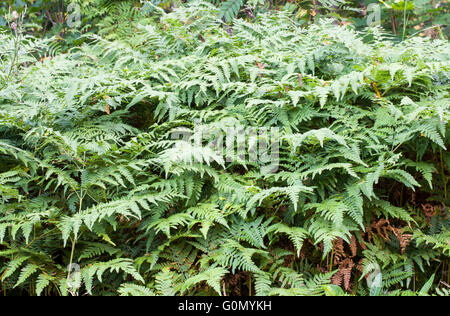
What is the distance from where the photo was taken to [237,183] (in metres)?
2.21

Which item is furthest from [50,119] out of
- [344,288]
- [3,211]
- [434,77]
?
[434,77]

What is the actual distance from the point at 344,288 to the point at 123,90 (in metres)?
2.16

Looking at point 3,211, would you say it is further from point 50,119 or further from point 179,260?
point 179,260

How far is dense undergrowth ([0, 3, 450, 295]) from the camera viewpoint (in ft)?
6.40

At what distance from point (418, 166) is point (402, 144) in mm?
228

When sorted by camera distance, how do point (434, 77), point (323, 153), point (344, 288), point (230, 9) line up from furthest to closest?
point (230, 9)
point (434, 77)
point (323, 153)
point (344, 288)

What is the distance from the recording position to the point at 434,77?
102 inches

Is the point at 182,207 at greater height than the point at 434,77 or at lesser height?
lesser

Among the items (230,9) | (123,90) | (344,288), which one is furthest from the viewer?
(230,9)

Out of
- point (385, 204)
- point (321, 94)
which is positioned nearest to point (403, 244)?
point (385, 204)

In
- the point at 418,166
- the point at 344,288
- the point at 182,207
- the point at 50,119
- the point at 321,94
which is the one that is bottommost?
the point at 344,288

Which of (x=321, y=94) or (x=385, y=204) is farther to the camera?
(x=321, y=94)

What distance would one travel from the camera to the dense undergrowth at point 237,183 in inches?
76.7

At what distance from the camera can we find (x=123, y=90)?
9.30 feet
